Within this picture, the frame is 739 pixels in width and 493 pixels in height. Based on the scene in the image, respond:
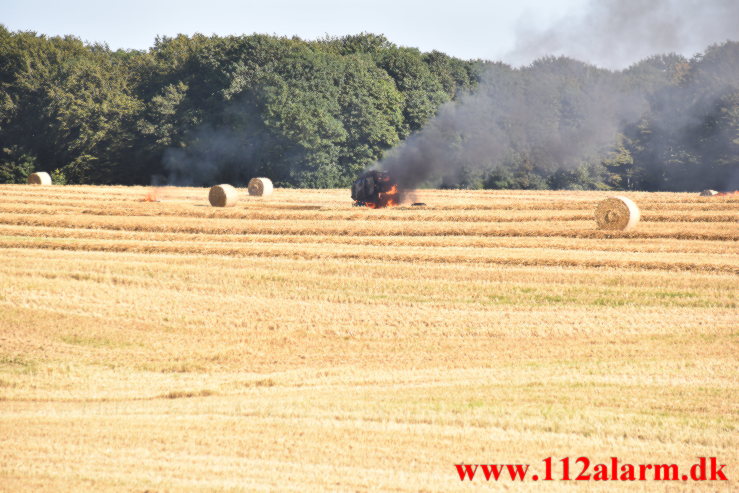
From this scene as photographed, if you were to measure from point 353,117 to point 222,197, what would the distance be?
28.0m

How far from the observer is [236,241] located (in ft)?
117

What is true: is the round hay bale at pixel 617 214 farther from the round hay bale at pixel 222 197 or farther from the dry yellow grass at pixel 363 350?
the round hay bale at pixel 222 197

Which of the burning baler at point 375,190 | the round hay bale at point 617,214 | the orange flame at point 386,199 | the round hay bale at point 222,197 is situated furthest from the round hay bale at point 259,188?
the round hay bale at point 617,214

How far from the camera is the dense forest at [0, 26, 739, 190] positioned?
56.2m

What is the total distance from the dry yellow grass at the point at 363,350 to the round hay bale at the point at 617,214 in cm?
82

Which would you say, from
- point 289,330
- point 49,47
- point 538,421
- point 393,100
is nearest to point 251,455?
point 538,421

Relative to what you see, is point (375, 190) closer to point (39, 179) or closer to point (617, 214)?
point (617, 214)

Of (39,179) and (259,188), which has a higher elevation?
(39,179)

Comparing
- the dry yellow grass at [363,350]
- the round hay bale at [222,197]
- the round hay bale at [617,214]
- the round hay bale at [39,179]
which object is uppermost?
the round hay bale at [39,179]

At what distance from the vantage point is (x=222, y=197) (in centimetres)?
4731

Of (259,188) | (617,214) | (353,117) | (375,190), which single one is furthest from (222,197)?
(353,117)

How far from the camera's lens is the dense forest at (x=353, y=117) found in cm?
5622

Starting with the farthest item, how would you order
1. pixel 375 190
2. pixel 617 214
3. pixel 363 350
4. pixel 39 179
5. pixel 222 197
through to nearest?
1. pixel 39 179
2. pixel 222 197
3. pixel 375 190
4. pixel 617 214
5. pixel 363 350

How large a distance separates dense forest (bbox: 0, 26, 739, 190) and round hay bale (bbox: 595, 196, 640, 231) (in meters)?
18.2
